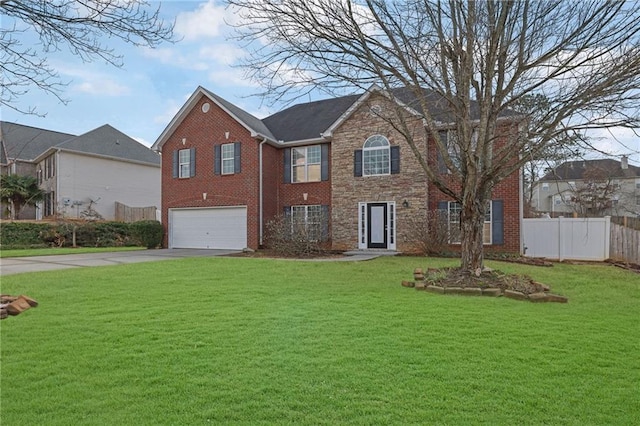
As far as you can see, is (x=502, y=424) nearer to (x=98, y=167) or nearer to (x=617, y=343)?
(x=617, y=343)

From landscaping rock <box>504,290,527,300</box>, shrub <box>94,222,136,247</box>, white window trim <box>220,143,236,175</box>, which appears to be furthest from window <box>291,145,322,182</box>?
landscaping rock <box>504,290,527,300</box>

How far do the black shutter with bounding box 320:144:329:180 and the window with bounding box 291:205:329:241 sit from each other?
4.61ft

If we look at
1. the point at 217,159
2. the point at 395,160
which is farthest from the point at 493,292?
the point at 217,159

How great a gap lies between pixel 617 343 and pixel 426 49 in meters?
6.49

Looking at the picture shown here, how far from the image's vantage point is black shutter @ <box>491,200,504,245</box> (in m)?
14.7

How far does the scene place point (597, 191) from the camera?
111ft

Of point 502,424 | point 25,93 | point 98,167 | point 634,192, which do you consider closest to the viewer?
point 502,424

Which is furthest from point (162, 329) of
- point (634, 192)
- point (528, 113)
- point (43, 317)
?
point (634, 192)

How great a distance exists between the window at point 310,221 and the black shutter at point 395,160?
3.44 meters

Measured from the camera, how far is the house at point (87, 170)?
24.3 metres

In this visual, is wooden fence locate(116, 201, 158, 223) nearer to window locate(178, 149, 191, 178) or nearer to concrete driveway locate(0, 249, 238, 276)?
window locate(178, 149, 191, 178)

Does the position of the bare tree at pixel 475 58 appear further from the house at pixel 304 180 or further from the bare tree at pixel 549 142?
the house at pixel 304 180

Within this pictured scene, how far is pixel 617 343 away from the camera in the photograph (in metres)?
4.34

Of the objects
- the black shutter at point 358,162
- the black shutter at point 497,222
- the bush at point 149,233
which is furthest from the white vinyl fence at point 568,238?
the bush at point 149,233
